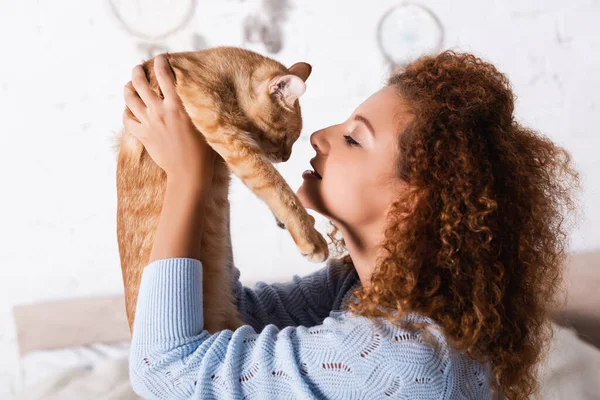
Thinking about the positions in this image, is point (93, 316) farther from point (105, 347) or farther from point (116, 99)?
point (116, 99)

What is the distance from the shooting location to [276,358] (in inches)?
45.8

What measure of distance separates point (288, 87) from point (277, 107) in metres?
0.07

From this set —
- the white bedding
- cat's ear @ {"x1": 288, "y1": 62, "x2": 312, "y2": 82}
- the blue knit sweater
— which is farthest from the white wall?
the blue knit sweater

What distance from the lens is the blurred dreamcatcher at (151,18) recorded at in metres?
2.50

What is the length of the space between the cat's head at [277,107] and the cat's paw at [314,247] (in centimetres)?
32

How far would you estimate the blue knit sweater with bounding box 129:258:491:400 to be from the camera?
1.13m

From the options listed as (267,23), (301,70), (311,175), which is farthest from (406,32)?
(311,175)

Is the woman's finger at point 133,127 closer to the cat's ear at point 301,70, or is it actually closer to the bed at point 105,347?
the cat's ear at point 301,70

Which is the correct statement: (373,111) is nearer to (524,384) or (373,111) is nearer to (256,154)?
(256,154)

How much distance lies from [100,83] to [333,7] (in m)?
1.00

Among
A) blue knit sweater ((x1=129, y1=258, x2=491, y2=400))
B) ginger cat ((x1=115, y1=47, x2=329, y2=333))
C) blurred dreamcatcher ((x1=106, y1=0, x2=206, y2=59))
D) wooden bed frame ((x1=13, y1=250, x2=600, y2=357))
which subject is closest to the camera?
blue knit sweater ((x1=129, y1=258, x2=491, y2=400))

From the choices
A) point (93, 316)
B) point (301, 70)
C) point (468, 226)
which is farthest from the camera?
point (93, 316)

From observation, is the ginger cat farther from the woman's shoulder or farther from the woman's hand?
the woman's shoulder

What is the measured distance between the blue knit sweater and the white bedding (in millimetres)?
899
